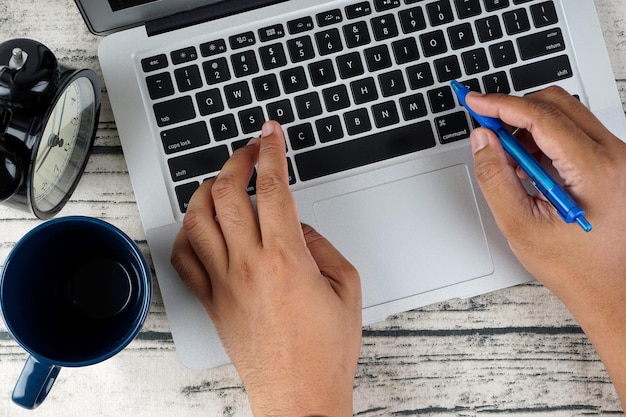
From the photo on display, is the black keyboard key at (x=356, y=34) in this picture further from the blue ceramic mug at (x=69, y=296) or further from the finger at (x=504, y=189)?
the blue ceramic mug at (x=69, y=296)

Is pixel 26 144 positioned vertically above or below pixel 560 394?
above

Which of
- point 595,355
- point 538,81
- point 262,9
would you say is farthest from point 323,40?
point 595,355

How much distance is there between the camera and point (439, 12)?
0.60 m

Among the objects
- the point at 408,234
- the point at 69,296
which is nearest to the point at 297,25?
the point at 408,234

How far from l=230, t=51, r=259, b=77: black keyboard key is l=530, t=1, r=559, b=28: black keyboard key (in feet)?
0.93

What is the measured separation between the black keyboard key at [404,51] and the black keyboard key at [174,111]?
208mm

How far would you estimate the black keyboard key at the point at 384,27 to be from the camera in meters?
0.60

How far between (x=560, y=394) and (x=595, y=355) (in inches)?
2.2

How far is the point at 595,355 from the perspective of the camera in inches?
25.4

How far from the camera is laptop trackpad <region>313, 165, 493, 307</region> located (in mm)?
590

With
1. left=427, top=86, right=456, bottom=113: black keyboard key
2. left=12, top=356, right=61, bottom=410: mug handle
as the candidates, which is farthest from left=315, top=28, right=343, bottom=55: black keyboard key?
left=12, top=356, right=61, bottom=410: mug handle

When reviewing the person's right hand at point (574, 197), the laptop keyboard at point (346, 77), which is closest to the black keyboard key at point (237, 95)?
the laptop keyboard at point (346, 77)

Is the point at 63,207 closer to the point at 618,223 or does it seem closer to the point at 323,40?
the point at 323,40

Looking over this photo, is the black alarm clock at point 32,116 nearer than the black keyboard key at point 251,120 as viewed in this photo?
Yes
